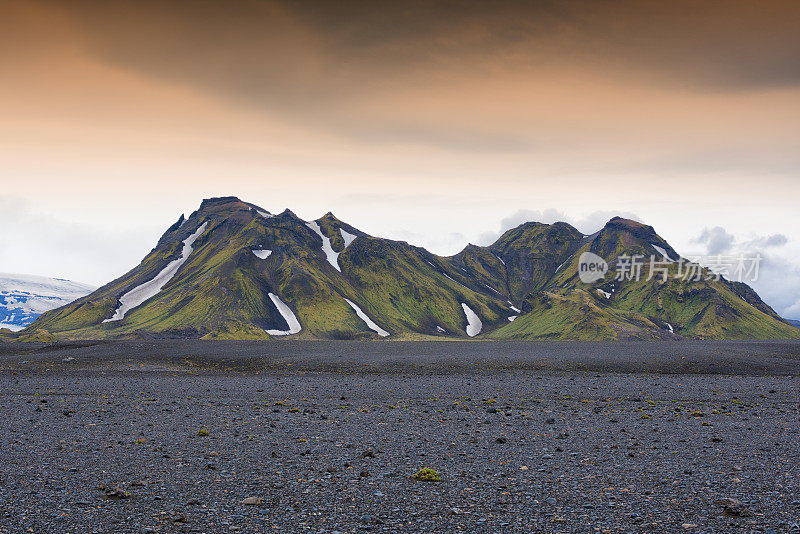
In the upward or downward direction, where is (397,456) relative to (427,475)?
downward

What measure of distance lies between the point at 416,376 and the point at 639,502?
3586cm

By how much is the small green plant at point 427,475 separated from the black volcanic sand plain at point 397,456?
0.86ft

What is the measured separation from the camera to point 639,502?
13.6 m

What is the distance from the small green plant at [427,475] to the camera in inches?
624

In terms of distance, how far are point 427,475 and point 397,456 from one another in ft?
10.3

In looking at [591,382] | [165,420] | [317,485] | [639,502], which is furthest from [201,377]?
[639,502]

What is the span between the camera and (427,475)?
16.0 meters

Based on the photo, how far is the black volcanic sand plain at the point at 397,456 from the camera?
12.6m

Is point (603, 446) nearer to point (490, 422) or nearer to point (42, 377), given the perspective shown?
point (490, 422)

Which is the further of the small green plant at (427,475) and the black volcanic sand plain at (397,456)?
the small green plant at (427,475)

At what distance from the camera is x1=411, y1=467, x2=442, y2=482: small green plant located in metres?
15.8

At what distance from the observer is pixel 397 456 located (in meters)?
18.9

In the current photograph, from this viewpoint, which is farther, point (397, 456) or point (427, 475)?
point (397, 456)

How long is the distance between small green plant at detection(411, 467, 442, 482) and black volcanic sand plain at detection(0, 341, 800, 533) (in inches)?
10.4
